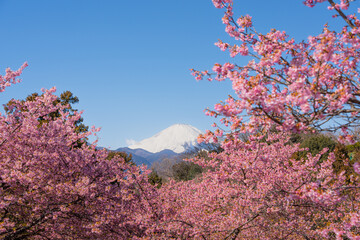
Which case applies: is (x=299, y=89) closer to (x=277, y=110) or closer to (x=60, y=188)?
(x=277, y=110)

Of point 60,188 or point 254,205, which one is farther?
point 254,205

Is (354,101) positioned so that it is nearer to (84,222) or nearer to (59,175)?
(84,222)

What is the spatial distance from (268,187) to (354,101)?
4.09m

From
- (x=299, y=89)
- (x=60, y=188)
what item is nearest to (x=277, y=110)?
(x=299, y=89)

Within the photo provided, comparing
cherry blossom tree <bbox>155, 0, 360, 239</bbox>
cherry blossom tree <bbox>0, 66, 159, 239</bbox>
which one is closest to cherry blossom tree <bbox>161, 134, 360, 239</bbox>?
cherry blossom tree <bbox>155, 0, 360, 239</bbox>

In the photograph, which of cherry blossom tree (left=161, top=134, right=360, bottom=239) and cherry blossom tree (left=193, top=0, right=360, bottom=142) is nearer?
cherry blossom tree (left=193, top=0, right=360, bottom=142)

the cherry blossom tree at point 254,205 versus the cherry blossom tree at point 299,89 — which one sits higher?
the cherry blossom tree at point 299,89

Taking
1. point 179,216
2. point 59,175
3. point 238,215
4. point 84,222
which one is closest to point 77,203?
point 84,222

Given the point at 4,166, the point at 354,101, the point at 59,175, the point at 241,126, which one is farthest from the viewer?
the point at 59,175

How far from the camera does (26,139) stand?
7699mm

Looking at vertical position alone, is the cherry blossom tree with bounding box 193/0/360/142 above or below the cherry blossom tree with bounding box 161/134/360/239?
above

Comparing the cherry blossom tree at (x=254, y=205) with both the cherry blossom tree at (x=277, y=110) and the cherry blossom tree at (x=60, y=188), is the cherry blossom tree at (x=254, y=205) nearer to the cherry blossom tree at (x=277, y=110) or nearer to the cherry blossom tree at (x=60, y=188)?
Result: the cherry blossom tree at (x=277, y=110)

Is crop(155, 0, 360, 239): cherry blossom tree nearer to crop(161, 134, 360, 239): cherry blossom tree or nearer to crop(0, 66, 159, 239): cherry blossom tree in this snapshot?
crop(161, 134, 360, 239): cherry blossom tree

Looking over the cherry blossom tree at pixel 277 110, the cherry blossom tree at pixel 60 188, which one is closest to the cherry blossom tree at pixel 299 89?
the cherry blossom tree at pixel 277 110
